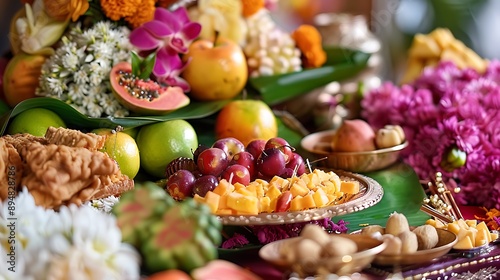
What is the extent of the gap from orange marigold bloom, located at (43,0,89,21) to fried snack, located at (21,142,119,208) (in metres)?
Answer: 0.64

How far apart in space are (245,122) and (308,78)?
0.40m

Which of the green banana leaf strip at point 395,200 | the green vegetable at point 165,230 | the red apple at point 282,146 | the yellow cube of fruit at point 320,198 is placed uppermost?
the green vegetable at point 165,230

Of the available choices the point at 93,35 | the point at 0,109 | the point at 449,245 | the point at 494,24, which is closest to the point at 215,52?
the point at 93,35

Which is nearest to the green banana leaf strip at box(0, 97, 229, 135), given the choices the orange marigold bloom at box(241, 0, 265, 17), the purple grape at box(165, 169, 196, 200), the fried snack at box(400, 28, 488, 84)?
the purple grape at box(165, 169, 196, 200)

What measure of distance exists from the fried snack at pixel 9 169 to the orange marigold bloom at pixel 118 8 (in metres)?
0.63

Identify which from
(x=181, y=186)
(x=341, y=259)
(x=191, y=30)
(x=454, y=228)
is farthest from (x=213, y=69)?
(x=341, y=259)

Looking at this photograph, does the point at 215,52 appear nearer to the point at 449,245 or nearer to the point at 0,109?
the point at 0,109

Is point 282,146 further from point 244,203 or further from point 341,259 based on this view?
point 341,259

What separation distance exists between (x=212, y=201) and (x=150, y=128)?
1.59ft

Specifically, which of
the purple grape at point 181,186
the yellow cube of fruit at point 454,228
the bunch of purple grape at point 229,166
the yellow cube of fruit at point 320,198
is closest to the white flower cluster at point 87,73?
the bunch of purple grape at point 229,166

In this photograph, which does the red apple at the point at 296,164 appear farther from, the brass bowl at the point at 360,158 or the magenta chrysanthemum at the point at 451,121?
the magenta chrysanthemum at the point at 451,121

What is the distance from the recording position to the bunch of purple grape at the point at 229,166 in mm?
1250

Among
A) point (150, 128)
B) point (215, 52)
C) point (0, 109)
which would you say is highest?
point (215, 52)

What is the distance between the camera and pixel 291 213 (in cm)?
115
